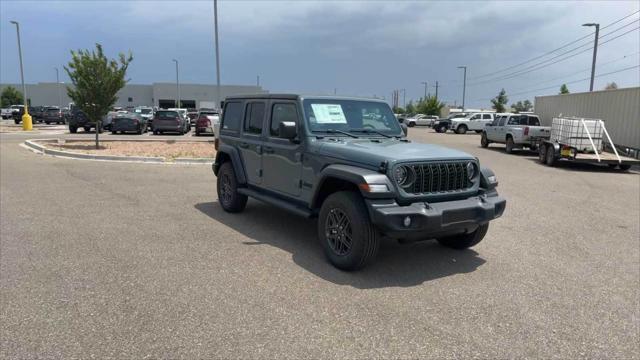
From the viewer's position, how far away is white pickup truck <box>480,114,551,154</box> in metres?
21.4

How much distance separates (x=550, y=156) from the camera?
17281 mm

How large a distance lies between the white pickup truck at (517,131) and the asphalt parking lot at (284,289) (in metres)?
14.0

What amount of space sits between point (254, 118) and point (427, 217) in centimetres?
342

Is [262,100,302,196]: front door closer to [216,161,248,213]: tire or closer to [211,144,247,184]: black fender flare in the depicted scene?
[211,144,247,184]: black fender flare

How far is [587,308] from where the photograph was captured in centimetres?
431

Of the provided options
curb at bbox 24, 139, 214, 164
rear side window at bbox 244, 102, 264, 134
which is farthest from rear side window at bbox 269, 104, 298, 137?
curb at bbox 24, 139, 214, 164

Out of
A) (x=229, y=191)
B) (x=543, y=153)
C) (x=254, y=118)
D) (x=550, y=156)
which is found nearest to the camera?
(x=254, y=118)

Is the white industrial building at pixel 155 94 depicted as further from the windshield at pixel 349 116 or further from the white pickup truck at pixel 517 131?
the windshield at pixel 349 116

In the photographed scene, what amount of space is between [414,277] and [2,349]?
3.59 meters

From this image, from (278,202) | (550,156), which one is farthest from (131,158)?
(550,156)

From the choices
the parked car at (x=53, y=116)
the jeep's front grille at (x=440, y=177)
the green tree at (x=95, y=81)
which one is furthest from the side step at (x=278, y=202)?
the parked car at (x=53, y=116)

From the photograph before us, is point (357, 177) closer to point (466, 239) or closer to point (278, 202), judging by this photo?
point (278, 202)

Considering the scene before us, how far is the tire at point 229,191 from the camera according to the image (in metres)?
7.54

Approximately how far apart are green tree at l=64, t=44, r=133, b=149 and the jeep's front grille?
15942mm
